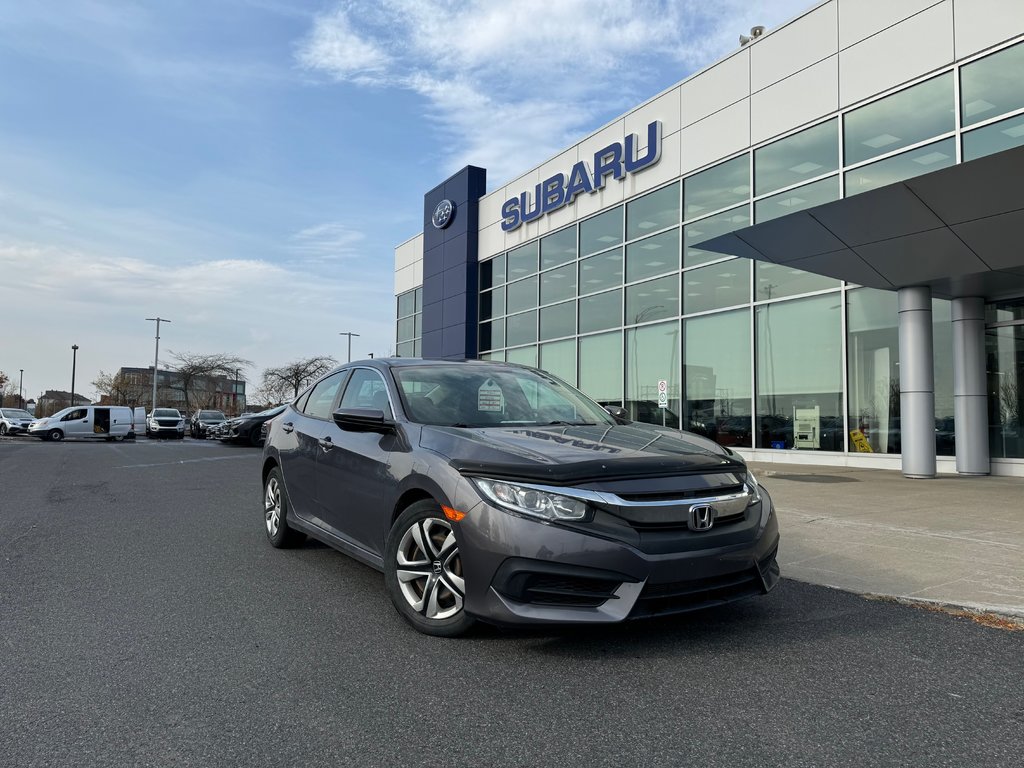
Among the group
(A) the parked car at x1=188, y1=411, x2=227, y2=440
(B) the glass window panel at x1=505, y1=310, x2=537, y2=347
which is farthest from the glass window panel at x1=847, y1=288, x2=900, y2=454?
(A) the parked car at x1=188, y1=411, x2=227, y2=440

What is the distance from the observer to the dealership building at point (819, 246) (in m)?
11.4

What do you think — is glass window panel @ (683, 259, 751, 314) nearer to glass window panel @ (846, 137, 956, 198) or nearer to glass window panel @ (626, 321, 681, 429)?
glass window panel @ (626, 321, 681, 429)

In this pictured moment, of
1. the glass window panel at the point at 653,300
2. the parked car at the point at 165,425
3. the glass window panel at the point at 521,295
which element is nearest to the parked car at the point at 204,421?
the parked car at the point at 165,425

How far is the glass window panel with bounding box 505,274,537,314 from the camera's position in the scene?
24844 millimetres

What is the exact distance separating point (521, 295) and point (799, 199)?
37.4ft

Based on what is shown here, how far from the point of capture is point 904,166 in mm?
13773

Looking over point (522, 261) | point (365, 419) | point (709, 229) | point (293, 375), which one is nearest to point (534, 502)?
point (365, 419)

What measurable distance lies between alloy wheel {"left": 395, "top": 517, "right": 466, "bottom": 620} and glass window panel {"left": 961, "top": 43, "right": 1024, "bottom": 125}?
13.1 m

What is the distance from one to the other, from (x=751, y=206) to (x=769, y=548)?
14521 mm

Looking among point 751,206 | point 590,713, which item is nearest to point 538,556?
point 590,713

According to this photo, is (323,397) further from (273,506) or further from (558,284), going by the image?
(558,284)

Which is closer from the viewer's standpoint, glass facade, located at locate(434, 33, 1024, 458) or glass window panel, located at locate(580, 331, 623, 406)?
glass facade, located at locate(434, 33, 1024, 458)

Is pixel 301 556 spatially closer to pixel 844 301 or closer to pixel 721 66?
pixel 844 301

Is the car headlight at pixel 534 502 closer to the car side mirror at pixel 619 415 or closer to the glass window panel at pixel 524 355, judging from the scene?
the car side mirror at pixel 619 415
